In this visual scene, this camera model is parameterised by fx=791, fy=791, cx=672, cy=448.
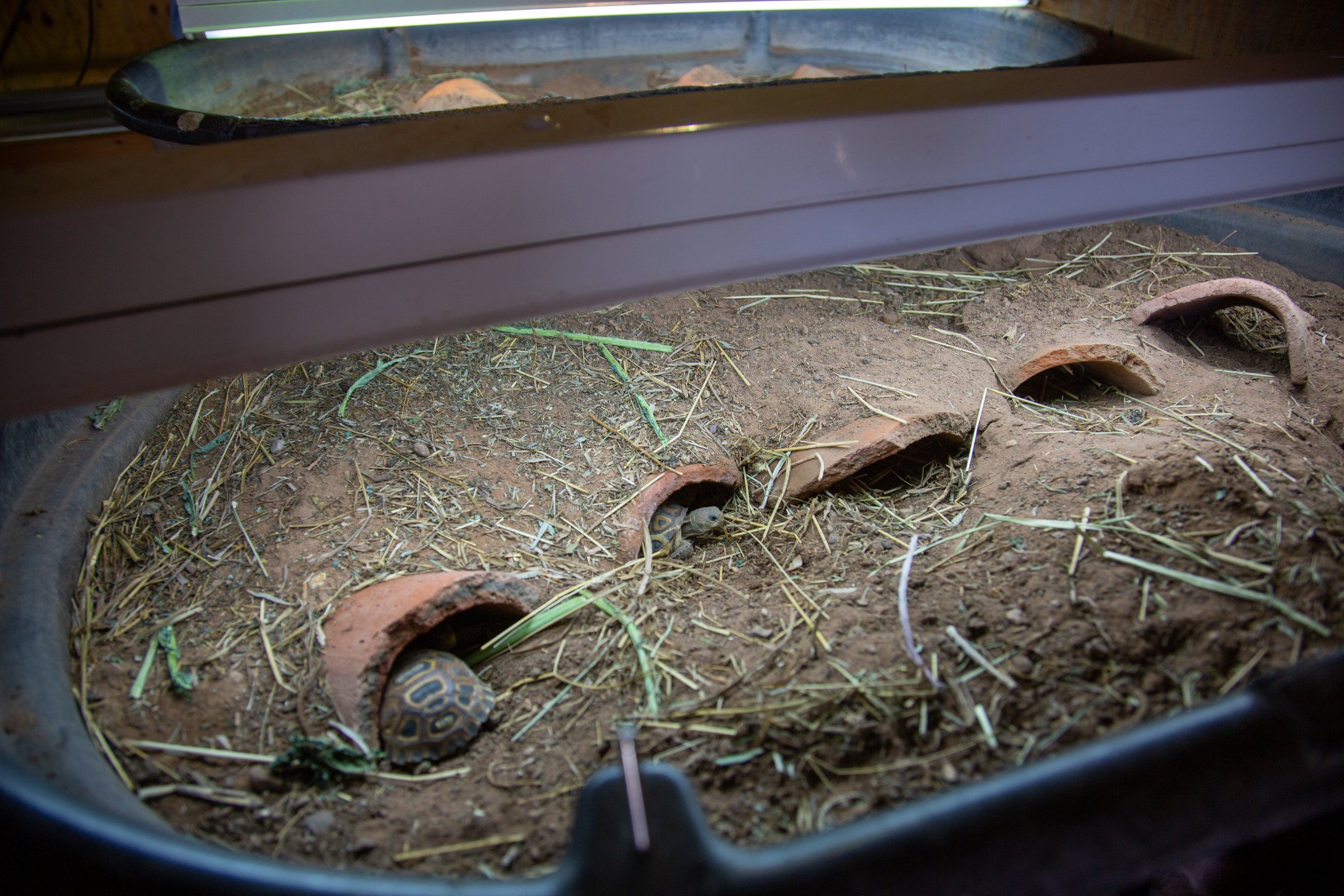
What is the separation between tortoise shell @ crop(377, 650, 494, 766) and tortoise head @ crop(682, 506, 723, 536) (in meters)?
0.70

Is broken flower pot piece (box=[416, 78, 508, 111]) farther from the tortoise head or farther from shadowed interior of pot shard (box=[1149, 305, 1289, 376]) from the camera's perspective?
shadowed interior of pot shard (box=[1149, 305, 1289, 376])

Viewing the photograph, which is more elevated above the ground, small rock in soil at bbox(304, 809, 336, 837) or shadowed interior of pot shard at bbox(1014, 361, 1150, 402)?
shadowed interior of pot shard at bbox(1014, 361, 1150, 402)

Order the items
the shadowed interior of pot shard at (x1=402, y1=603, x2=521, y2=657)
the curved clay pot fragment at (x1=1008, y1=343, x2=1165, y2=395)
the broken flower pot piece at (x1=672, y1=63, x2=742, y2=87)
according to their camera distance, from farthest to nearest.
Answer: the broken flower pot piece at (x1=672, y1=63, x2=742, y2=87)
the curved clay pot fragment at (x1=1008, y1=343, x2=1165, y2=395)
the shadowed interior of pot shard at (x1=402, y1=603, x2=521, y2=657)

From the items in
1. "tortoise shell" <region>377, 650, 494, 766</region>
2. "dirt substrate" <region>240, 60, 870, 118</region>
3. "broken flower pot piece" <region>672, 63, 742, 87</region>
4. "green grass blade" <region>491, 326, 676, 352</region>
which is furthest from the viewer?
"broken flower pot piece" <region>672, 63, 742, 87</region>

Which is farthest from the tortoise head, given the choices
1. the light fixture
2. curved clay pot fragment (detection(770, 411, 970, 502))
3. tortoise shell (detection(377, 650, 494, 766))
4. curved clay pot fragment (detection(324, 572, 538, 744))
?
the light fixture

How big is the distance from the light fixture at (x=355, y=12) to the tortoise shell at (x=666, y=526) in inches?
63.3

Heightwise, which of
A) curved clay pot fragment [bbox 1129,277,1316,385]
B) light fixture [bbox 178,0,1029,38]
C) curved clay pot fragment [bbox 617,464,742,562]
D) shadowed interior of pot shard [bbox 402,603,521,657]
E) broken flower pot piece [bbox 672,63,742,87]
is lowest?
shadowed interior of pot shard [bbox 402,603,521,657]

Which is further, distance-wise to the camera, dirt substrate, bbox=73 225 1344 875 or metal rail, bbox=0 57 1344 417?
dirt substrate, bbox=73 225 1344 875

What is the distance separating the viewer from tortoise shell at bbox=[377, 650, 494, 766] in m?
1.46

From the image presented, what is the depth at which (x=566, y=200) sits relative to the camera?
0.91m

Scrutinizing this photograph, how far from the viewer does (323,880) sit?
2.80 ft

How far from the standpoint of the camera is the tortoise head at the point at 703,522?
2.10 metres

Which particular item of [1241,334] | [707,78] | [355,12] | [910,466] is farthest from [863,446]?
[707,78]

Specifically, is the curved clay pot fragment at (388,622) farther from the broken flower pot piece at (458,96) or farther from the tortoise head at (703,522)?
the broken flower pot piece at (458,96)
